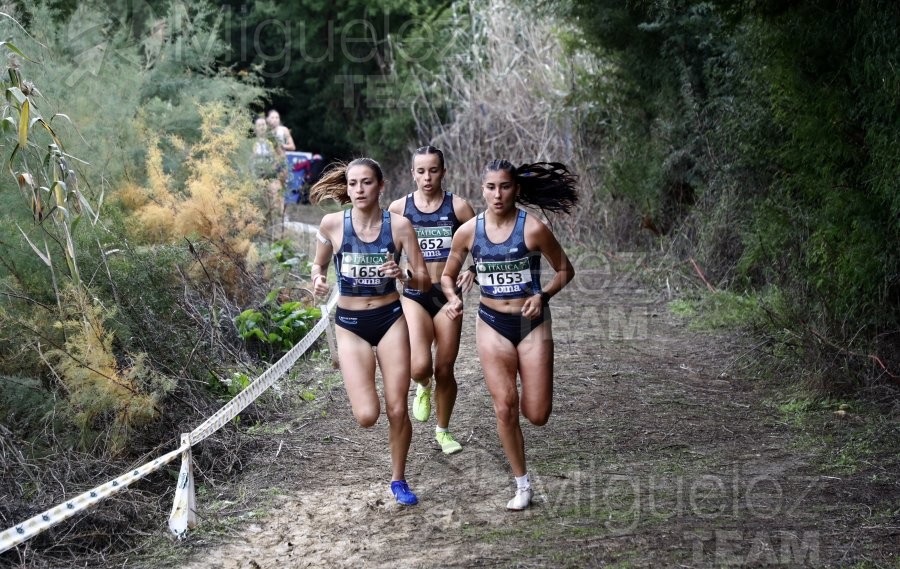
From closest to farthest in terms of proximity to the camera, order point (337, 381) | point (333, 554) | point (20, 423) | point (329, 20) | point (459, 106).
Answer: point (333, 554)
point (20, 423)
point (337, 381)
point (459, 106)
point (329, 20)

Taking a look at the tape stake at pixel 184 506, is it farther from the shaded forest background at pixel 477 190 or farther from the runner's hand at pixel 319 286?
the runner's hand at pixel 319 286

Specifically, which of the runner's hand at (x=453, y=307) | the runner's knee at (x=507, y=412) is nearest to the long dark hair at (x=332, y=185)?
the runner's hand at (x=453, y=307)

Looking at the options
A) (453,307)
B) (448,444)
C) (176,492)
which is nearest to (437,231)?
(453,307)

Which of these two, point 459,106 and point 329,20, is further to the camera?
point 329,20

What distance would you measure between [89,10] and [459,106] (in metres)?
8.31

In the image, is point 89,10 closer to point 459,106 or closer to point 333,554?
point 459,106

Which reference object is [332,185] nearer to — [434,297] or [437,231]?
[437,231]

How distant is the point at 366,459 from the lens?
721 cm

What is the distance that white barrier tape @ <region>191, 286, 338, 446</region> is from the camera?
6.31m

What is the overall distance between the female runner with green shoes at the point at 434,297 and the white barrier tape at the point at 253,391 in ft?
3.82

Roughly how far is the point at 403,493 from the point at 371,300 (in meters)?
1.13

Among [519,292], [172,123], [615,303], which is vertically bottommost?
[615,303]

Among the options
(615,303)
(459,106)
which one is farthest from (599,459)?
(459,106)

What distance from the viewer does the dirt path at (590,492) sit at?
17.4 feet
